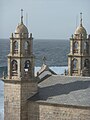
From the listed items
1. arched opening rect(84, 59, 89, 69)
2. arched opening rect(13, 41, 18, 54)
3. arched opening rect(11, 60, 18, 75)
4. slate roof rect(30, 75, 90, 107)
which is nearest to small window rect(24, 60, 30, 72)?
arched opening rect(11, 60, 18, 75)

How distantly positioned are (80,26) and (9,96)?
39.1 ft

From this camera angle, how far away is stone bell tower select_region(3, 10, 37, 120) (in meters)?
38.3

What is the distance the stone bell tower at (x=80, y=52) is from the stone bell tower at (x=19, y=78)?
23.3 feet

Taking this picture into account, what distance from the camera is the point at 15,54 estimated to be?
3956 centimetres

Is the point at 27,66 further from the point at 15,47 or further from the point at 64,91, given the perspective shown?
the point at 64,91

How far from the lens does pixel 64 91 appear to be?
37594 millimetres

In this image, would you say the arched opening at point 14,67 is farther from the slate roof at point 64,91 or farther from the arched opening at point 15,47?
the slate roof at point 64,91

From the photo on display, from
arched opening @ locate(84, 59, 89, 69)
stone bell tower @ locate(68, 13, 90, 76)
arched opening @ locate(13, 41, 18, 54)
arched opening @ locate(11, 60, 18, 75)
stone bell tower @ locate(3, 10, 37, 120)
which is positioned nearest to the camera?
stone bell tower @ locate(3, 10, 37, 120)

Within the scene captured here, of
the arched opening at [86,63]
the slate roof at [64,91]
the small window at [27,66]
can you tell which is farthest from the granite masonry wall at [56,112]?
the arched opening at [86,63]

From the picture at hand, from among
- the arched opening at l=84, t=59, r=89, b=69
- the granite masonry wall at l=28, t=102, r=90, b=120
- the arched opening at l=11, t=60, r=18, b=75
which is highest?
the arched opening at l=84, t=59, r=89, b=69

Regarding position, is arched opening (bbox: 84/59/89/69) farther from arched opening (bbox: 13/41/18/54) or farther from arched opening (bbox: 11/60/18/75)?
arched opening (bbox: 11/60/18/75)

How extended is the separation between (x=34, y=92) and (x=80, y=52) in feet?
28.7

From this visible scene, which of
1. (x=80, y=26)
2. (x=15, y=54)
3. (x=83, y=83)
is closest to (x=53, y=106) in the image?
(x=83, y=83)

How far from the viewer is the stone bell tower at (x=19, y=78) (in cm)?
3831
